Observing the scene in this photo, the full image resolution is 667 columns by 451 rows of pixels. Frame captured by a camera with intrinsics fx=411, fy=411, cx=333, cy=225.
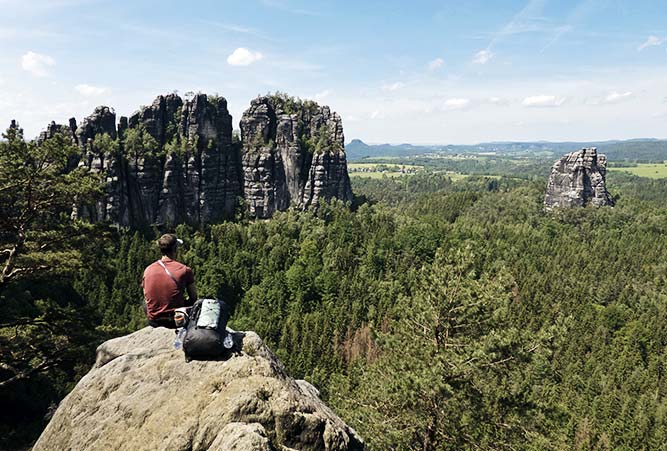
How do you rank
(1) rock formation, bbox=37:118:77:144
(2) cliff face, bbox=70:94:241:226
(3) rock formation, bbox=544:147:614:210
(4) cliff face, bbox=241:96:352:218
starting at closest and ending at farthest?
(1) rock formation, bbox=37:118:77:144 → (2) cliff face, bbox=70:94:241:226 → (4) cliff face, bbox=241:96:352:218 → (3) rock formation, bbox=544:147:614:210

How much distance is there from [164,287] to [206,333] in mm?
1331

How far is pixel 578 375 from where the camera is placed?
4941 centimetres

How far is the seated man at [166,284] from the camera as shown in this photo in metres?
6.81

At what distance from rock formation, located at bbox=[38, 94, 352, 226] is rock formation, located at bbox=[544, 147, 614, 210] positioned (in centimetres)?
7125

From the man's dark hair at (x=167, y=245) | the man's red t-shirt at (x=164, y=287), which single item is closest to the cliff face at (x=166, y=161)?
the man's red t-shirt at (x=164, y=287)

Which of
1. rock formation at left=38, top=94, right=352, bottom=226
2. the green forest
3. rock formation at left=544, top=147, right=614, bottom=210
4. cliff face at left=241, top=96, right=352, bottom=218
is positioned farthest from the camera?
rock formation at left=544, top=147, right=614, bottom=210

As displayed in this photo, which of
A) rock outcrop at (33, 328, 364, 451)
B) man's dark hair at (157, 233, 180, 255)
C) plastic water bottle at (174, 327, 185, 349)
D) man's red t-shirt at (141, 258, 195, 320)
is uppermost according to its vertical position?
man's dark hair at (157, 233, 180, 255)

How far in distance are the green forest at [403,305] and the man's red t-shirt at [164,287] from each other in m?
8.74

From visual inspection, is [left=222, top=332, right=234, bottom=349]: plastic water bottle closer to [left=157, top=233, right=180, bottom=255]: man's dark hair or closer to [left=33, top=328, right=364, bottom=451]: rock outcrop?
[left=33, top=328, right=364, bottom=451]: rock outcrop

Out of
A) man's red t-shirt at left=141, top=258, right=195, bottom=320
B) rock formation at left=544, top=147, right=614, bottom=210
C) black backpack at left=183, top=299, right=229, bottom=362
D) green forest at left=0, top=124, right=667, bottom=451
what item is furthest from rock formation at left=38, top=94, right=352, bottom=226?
rock formation at left=544, top=147, right=614, bottom=210

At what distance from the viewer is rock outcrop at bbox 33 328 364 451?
5.30 meters

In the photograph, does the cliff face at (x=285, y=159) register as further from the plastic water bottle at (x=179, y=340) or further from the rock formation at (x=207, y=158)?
the plastic water bottle at (x=179, y=340)

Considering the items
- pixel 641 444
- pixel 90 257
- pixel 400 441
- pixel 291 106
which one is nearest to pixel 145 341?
pixel 400 441

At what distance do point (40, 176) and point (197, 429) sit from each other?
14790 millimetres
